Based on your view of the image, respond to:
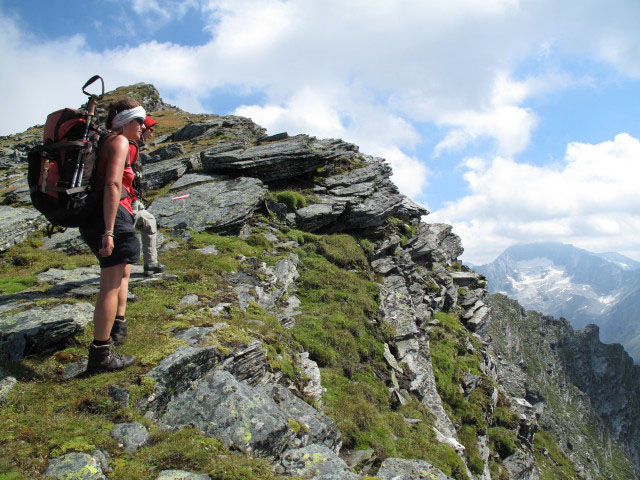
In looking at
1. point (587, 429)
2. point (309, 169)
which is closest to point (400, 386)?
point (309, 169)

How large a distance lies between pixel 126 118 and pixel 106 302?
333 centimetres

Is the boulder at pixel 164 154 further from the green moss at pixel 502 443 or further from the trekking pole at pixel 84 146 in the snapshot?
the green moss at pixel 502 443

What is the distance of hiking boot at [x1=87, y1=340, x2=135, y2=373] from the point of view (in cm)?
619

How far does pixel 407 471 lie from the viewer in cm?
781

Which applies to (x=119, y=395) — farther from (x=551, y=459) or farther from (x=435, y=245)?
(x=551, y=459)

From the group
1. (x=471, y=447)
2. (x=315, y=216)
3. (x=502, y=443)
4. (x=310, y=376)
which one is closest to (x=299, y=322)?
(x=310, y=376)

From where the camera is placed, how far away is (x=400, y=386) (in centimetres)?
1427

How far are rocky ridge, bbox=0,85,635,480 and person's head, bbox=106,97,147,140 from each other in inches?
A: 157

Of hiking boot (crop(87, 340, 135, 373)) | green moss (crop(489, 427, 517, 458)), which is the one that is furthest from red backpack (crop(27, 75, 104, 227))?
green moss (crop(489, 427, 517, 458))

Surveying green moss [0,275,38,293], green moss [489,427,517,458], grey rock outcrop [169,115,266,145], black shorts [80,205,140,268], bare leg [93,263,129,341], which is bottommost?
green moss [489,427,517,458]

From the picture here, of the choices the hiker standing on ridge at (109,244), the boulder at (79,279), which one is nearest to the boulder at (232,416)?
the hiker standing on ridge at (109,244)

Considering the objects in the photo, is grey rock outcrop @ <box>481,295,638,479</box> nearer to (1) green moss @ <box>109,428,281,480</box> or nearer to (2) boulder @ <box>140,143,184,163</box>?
(2) boulder @ <box>140,143,184,163</box>

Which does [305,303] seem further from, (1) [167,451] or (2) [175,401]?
(1) [167,451]

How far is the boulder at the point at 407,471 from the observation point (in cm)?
762
